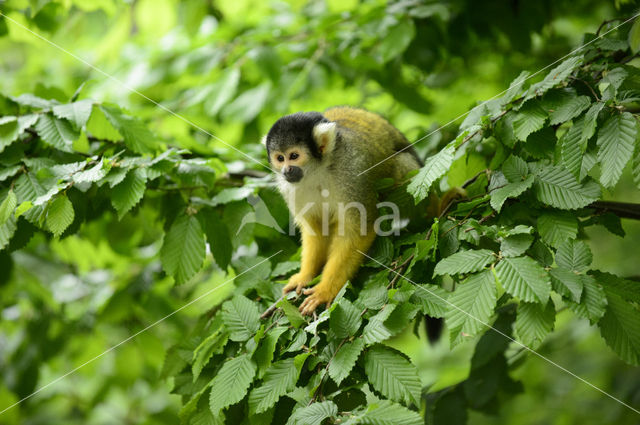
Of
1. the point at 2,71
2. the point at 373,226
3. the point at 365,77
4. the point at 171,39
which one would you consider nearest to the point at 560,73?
the point at 373,226

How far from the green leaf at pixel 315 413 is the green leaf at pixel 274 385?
138mm

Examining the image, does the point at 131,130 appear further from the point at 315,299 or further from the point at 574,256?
the point at 574,256

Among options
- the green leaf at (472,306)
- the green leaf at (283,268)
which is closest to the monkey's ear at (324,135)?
the green leaf at (283,268)

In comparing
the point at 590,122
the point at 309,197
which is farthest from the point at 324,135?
the point at 590,122

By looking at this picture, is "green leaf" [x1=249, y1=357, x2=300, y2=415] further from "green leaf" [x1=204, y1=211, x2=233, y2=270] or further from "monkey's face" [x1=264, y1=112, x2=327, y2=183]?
"monkey's face" [x1=264, y1=112, x2=327, y2=183]

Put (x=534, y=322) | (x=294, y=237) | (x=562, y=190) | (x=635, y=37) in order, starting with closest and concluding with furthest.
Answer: (x=534, y=322), (x=562, y=190), (x=635, y=37), (x=294, y=237)

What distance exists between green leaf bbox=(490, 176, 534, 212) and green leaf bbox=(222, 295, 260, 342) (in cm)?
101

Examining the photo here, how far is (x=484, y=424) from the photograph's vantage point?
3.85 meters

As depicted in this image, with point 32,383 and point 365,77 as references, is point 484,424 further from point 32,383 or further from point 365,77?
point 32,383

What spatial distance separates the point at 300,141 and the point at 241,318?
0.94 metres

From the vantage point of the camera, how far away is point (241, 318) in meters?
2.08

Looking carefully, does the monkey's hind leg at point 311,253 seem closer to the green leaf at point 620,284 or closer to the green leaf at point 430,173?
the green leaf at point 430,173

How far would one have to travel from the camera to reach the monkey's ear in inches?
99.2

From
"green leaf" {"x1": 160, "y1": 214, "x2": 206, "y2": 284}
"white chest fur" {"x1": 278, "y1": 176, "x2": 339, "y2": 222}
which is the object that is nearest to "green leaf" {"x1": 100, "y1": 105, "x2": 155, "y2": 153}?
"green leaf" {"x1": 160, "y1": 214, "x2": 206, "y2": 284}
